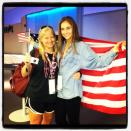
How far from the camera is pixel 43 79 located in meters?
1.97

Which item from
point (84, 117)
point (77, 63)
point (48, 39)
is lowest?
point (84, 117)

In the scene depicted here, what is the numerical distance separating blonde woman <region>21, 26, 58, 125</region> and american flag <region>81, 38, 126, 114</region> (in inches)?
7.4

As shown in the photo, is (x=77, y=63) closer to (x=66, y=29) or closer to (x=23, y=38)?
(x=66, y=29)

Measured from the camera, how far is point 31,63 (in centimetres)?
197

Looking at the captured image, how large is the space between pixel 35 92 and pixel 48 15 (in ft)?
1.50

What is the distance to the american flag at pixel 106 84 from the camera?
196cm

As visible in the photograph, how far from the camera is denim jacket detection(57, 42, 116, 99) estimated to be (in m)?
1.96

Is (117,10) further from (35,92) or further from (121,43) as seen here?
(35,92)

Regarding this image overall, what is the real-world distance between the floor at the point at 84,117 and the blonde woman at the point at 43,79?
0.26 ft

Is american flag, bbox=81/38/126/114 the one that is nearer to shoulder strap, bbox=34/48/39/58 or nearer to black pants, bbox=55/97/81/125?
black pants, bbox=55/97/81/125

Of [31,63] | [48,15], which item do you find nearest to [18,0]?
[48,15]

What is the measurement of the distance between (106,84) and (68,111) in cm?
27

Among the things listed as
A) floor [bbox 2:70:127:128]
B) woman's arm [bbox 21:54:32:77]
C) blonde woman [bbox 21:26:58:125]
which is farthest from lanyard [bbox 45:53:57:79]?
floor [bbox 2:70:127:128]

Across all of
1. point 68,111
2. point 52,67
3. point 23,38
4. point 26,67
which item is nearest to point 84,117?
point 68,111
